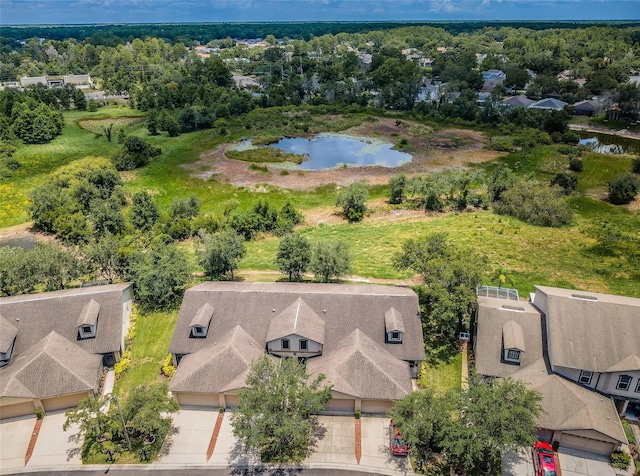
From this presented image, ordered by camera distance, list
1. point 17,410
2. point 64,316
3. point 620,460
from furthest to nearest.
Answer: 1. point 64,316
2. point 17,410
3. point 620,460

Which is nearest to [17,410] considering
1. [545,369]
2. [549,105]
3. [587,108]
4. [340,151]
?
[545,369]

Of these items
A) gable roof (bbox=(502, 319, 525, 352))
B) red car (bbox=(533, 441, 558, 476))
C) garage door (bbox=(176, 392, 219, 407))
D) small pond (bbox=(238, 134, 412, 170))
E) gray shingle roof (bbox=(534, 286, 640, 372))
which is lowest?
small pond (bbox=(238, 134, 412, 170))

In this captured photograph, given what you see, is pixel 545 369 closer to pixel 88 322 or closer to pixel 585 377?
pixel 585 377

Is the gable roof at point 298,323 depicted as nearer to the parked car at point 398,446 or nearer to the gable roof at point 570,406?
the parked car at point 398,446

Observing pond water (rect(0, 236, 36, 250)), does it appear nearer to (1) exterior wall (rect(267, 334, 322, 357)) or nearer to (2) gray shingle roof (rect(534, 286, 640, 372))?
(1) exterior wall (rect(267, 334, 322, 357))

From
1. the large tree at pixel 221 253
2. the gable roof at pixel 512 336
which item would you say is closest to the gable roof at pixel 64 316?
the large tree at pixel 221 253

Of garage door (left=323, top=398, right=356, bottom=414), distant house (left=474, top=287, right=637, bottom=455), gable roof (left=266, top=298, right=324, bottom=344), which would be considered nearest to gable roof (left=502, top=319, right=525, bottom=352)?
distant house (left=474, top=287, right=637, bottom=455)
